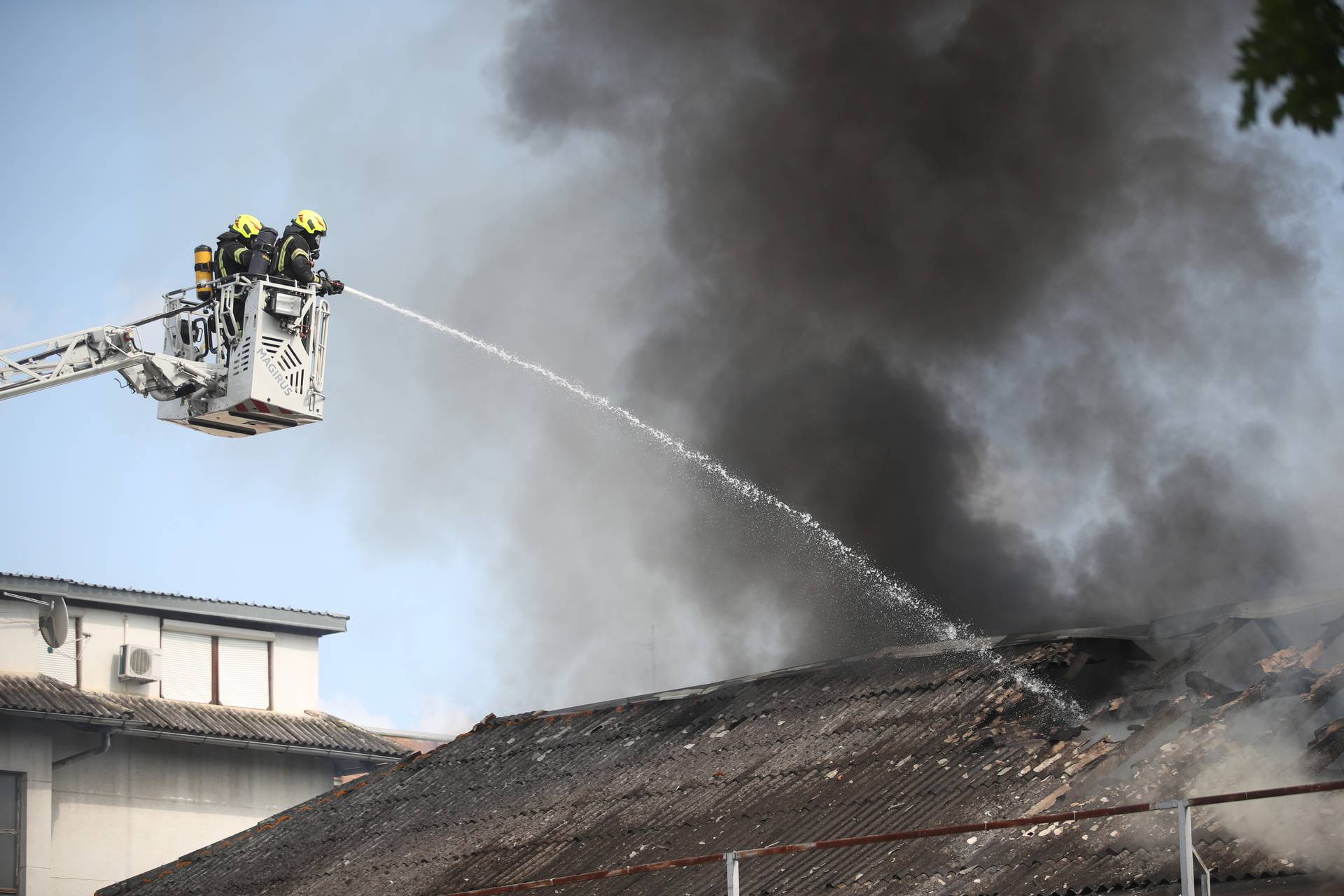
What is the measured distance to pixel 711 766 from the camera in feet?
41.0

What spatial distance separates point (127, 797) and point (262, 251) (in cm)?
1402

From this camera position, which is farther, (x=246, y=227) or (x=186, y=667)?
(x=186, y=667)

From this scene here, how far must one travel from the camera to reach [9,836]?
24547 millimetres

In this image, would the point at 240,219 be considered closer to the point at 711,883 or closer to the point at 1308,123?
the point at 711,883

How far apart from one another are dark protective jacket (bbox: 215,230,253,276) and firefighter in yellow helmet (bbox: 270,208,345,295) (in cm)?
29

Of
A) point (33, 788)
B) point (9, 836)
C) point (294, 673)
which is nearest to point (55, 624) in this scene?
point (33, 788)

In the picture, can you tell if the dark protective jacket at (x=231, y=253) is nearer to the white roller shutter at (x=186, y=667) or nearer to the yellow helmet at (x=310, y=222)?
the yellow helmet at (x=310, y=222)

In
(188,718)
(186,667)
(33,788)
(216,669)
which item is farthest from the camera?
(216,669)

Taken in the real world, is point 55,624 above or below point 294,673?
below

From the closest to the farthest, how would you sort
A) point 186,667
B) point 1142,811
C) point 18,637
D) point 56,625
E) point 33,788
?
point 1142,811
point 56,625
point 33,788
point 18,637
point 186,667

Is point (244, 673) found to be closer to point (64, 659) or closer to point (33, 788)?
point (64, 659)

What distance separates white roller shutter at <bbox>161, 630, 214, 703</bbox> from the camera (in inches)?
1121

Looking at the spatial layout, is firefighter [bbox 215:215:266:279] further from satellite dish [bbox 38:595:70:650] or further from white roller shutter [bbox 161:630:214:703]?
white roller shutter [bbox 161:630:214:703]

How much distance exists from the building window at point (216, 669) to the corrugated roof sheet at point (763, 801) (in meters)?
13.0
